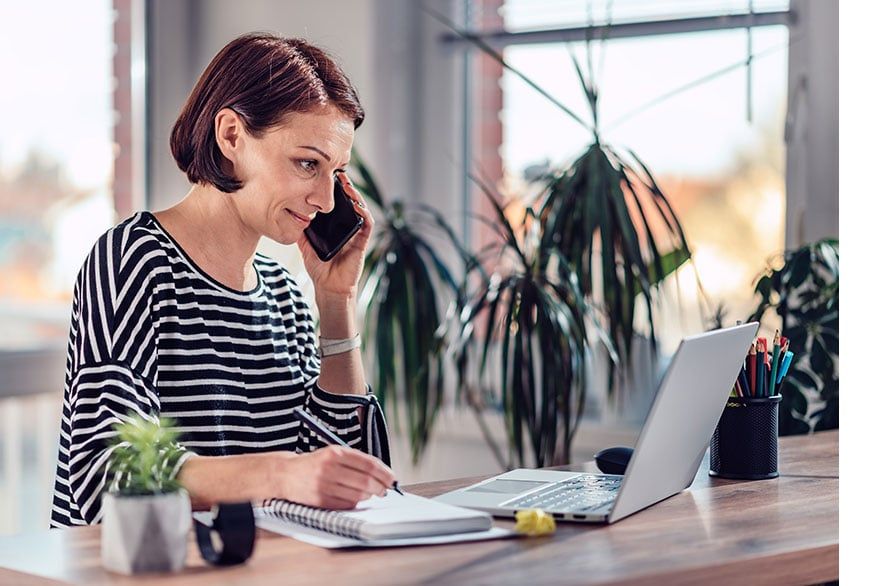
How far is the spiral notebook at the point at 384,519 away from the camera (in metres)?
1.33

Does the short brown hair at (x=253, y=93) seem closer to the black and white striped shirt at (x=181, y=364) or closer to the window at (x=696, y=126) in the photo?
the black and white striped shirt at (x=181, y=364)

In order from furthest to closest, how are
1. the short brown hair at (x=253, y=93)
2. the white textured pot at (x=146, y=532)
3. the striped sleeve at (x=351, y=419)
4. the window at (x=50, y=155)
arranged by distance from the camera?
the window at (x=50, y=155)
the striped sleeve at (x=351, y=419)
the short brown hair at (x=253, y=93)
the white textured pot at (x=146, y=532)

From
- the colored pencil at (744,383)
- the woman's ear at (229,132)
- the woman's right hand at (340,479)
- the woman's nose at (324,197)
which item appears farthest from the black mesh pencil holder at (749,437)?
the woman's ear at (229,132)

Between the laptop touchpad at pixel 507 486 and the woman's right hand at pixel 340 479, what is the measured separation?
8.7 inches

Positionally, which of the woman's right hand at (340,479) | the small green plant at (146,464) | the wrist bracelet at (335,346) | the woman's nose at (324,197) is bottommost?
the woman's right hand at (340,479)

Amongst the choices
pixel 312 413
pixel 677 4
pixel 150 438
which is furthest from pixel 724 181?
pixel 150 438

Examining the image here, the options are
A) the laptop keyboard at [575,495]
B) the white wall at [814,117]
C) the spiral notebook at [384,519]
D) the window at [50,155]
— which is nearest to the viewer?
the spiral notebook at [384,519]

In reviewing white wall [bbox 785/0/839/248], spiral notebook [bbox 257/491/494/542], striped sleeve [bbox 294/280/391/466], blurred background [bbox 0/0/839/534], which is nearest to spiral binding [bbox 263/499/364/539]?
spiral notebook [bbox 257/491/494/542]

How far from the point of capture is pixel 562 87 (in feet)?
10.8

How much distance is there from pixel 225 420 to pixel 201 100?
49 cm

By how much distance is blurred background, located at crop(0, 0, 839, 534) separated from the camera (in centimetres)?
301

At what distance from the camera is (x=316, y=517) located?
1.38 meters

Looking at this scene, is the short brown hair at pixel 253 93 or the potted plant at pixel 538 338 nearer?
the short brown hair at pixel 253 93

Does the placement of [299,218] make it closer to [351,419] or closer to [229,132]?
[229,132]
